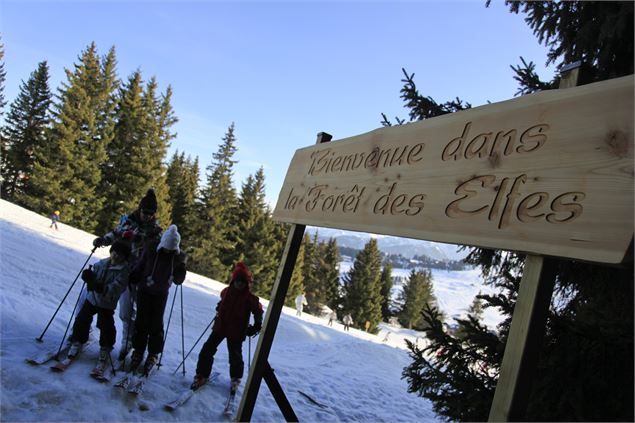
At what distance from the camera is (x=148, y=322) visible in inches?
164

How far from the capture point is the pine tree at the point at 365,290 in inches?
1633

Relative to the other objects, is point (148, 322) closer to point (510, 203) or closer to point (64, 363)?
point (64, 363)

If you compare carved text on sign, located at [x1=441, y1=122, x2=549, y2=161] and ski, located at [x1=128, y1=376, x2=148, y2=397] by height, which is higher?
carved text on sign, located at [x1=441, y1=122, x2=549, y2=161]

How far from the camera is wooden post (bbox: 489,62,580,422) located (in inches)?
59.2

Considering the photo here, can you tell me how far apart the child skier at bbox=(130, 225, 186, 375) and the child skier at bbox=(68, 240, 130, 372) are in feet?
0.55

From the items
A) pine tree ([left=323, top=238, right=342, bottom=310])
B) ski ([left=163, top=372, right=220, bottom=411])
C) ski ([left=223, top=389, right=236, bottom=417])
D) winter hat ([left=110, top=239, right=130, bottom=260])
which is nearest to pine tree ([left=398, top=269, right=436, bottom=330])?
pine tree ([left=323, top=238, right=342, bottom=310])

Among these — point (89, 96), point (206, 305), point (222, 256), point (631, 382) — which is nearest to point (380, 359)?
point (206, 305)

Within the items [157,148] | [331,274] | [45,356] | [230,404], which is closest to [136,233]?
[45,356]

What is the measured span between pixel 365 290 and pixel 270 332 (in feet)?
131

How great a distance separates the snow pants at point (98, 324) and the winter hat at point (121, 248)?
2.04 feet

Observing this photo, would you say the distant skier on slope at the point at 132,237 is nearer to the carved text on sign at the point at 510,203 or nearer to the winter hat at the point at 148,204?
the winter hat at the point at 148,204

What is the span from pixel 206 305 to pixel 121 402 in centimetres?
934

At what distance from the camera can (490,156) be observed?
6.15ft

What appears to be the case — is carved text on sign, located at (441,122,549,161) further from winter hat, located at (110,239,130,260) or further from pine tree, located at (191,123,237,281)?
pine tree, located at (191,123,237,281)
